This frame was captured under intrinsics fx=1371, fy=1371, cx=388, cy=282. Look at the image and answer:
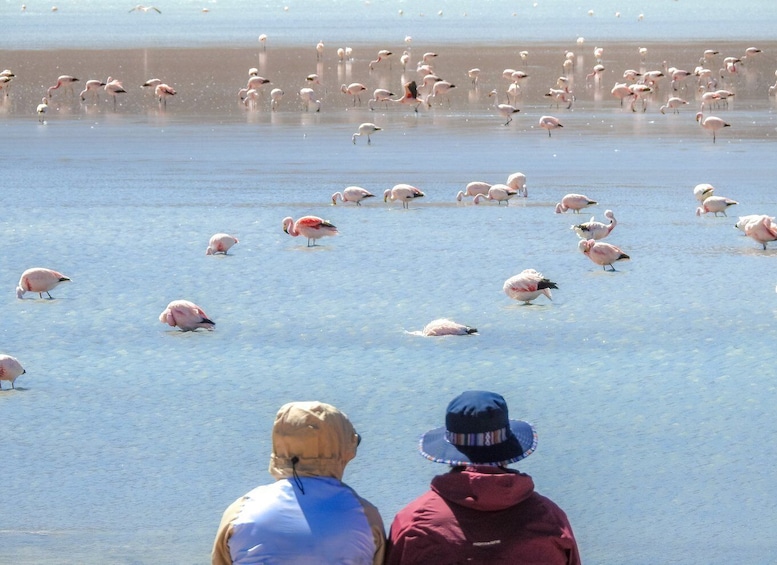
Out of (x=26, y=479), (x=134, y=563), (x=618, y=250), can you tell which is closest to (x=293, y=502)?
(x=134, y=563)

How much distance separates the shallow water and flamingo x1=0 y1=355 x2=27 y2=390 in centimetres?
12

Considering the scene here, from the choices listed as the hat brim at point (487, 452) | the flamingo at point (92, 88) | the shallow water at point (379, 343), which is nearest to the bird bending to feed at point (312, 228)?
the shallow water at point (379, 343)

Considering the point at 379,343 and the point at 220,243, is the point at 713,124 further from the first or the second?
the point at 379,343

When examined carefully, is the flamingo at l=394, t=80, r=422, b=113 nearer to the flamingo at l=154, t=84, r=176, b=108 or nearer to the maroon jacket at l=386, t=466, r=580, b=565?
the flamingo at l=154, t=84, r=176, b=108

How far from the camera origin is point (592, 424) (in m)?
6.34

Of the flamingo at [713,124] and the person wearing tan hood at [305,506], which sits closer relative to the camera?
the person wearing tan hood at [305,506]

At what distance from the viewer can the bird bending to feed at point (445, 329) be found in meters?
7.96

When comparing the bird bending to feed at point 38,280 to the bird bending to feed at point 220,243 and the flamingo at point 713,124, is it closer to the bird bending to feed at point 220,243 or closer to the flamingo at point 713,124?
the bird bending to feed at point 220,243

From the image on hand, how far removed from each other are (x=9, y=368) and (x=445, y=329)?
8.13 ft

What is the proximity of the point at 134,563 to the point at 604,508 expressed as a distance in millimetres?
1804

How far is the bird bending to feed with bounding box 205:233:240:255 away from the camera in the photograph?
1031cm

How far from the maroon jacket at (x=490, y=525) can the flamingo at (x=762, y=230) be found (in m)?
7.45

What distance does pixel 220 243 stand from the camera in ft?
33.9

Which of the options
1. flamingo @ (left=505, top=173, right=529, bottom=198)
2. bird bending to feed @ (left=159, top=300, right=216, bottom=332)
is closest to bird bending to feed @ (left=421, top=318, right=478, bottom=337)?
bird bending to feed @ (left=159, top=300, right=216, bottom=332)
